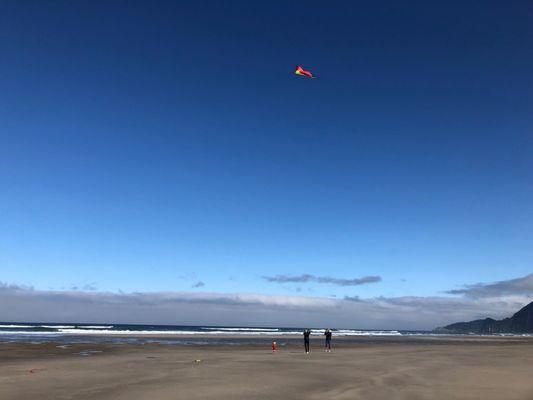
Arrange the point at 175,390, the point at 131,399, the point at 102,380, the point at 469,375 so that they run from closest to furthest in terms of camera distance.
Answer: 1. the point at 131,399
2. the point at 175,390
3. the point at 102,380
4. the point at 469,375

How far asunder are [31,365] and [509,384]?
87.8ft

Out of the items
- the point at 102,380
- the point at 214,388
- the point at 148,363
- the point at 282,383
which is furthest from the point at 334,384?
the point at 148,363

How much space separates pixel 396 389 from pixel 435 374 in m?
7.27

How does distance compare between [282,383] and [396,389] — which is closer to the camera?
[396,389]

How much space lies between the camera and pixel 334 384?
2134cm

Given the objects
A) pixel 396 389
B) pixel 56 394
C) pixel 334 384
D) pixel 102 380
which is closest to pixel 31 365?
pixel 102 380

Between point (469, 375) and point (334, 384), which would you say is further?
point (469, 375)

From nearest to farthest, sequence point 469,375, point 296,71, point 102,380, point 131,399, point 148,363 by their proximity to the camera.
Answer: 1. point 131,399
2. point 102,380
3. point 469,375
4. point 296,71
5. point 148,363

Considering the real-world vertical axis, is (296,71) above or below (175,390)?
above

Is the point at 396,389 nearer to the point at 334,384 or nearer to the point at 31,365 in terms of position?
the point at 334,384

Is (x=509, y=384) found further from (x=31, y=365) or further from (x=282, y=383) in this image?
(x=31, y=365)

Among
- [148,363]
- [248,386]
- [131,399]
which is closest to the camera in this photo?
[131,399]

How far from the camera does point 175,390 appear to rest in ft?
62.8

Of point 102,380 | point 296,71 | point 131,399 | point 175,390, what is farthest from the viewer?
point 296,71
